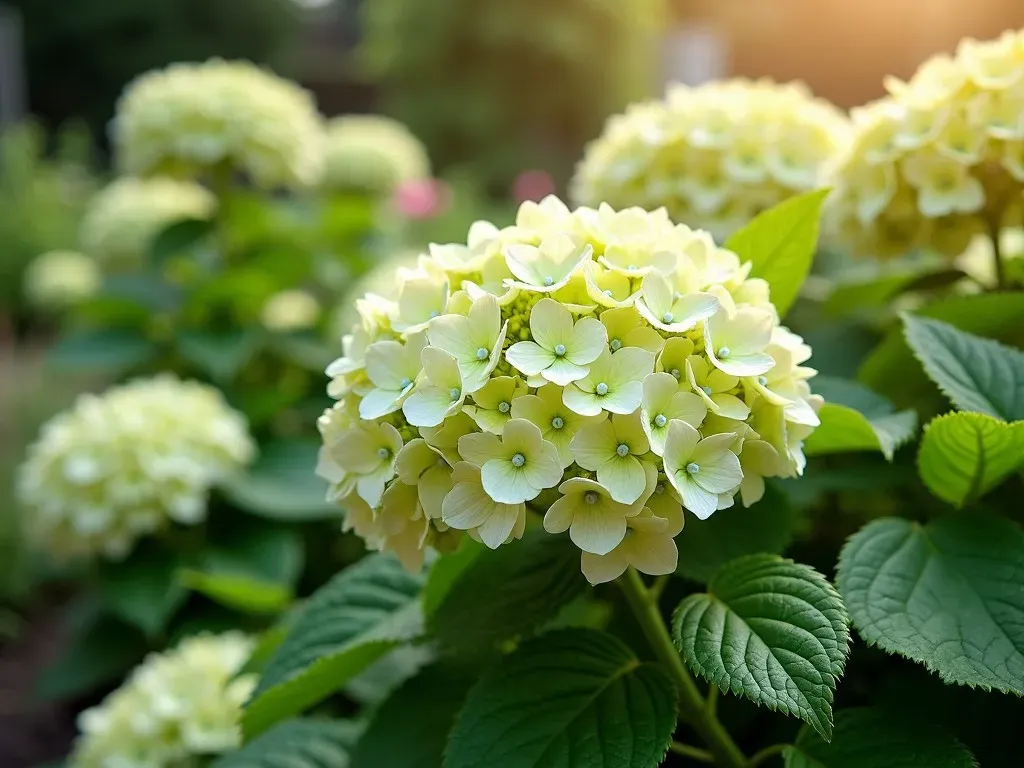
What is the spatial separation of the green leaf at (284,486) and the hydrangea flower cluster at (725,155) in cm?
69

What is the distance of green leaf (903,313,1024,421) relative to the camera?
0.67 m

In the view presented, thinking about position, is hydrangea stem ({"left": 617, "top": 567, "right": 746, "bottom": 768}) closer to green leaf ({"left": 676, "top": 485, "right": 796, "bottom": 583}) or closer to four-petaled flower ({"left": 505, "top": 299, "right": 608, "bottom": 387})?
green leaf ({"left": 676, "top": 485, "right": 796, "bottom": 583})

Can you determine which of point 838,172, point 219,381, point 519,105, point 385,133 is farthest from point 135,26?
point 838,172

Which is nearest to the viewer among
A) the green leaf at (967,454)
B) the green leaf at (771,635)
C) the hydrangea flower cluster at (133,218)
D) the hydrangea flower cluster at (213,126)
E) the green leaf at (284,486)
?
the green leaf at (771,635)

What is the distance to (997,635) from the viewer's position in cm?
56

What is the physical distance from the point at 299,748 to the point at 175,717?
24 cm

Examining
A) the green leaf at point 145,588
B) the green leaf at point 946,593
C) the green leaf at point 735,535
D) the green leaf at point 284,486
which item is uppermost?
the green leaf at point 946,593

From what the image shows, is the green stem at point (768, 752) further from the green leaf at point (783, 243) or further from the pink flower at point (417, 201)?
the pink flower at point (417, 201)

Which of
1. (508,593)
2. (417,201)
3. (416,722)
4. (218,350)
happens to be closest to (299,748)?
(416,722)

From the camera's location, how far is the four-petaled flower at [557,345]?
52cm

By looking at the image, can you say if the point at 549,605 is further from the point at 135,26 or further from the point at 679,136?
the point at 135,26

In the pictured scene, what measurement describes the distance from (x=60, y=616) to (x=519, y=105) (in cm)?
592

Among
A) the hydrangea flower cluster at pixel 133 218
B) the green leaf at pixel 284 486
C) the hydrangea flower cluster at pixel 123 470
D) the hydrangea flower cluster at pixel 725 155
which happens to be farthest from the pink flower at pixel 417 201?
the hydrangea flower cluster at pixel 725 155

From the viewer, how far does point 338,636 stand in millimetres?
730
